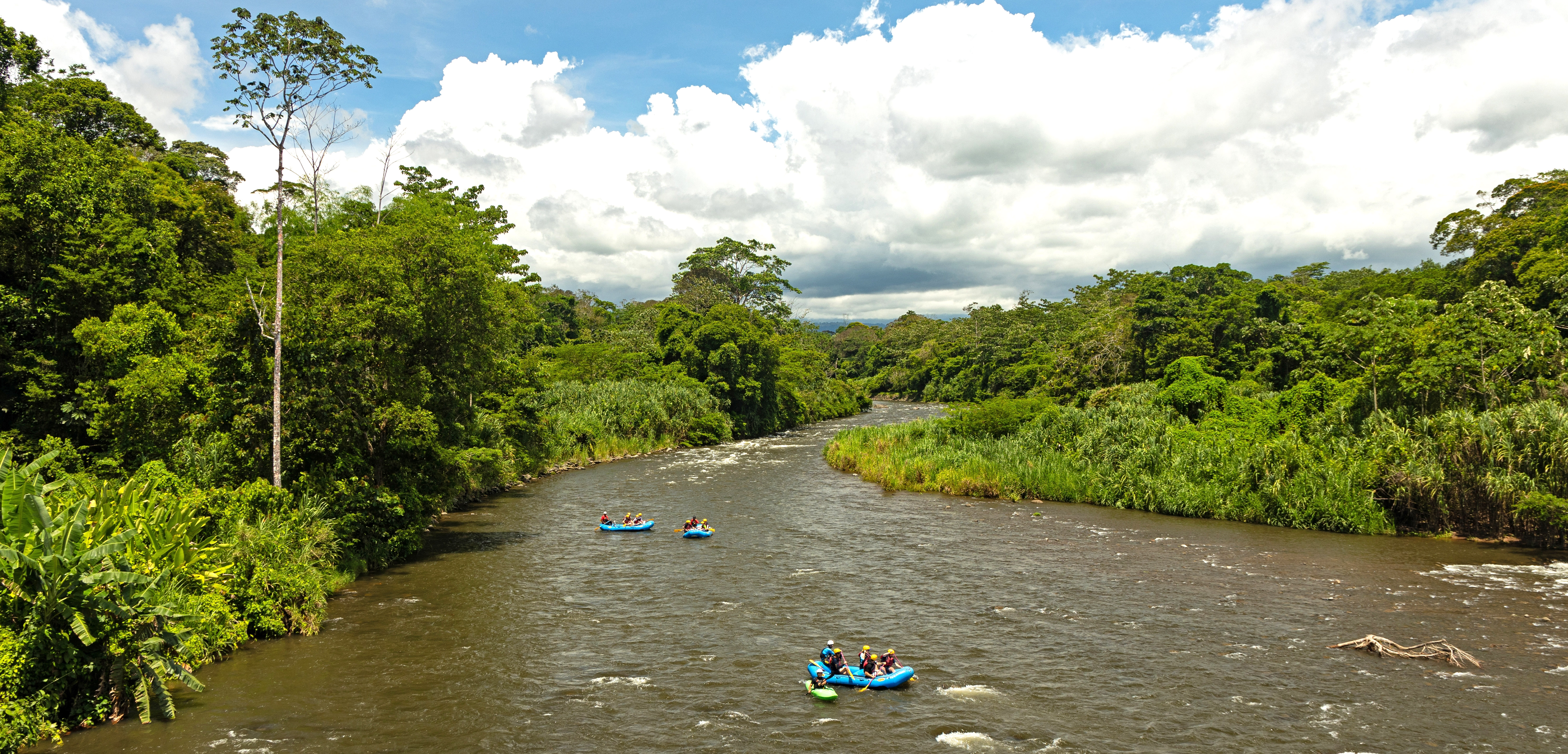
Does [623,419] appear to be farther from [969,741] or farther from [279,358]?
[969,741]

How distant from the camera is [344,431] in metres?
19.7

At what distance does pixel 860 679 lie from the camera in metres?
14.1

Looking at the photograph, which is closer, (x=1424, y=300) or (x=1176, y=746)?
Answer: (x=1176, y=746)

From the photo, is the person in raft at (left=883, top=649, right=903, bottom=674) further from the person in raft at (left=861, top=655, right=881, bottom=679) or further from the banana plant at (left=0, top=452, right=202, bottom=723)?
the banana plant at (left=0, top=452, right=202, bottom=723)

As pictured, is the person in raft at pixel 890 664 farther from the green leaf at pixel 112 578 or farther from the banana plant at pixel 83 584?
the green leaf at pixel 112 578

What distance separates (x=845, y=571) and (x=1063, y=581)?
19.3 feet

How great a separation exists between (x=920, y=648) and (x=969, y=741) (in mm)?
3939

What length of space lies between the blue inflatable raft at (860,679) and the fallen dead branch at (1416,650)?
917 cm

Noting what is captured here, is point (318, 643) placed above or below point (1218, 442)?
below

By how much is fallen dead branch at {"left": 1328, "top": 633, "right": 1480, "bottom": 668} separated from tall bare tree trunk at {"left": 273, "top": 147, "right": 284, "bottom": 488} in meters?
23.4

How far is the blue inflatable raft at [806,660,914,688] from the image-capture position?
14070 mm

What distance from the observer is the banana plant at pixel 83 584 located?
10.5 m

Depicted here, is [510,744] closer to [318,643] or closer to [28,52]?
[318,643]

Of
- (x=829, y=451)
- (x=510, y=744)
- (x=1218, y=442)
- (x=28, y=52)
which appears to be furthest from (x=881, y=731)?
(x=28, y=52)
